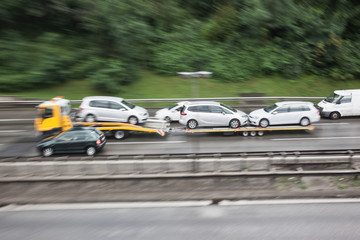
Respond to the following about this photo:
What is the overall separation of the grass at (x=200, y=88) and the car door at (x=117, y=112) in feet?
20.8

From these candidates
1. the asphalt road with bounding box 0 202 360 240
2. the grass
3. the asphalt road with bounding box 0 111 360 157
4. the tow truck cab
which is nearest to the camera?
the asphalt road with bounding box 0 202 360 240

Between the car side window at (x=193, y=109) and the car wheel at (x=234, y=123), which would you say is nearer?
the car wheel at (x=234, y=123)

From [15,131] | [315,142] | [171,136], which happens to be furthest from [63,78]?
[315,142]

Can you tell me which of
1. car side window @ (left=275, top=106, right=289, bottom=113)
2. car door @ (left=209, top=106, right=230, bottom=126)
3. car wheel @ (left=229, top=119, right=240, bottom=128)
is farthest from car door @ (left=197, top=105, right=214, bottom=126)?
car side window @ (left=275, top=106, right=289, bottom=113)

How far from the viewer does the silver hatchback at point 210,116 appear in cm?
1608

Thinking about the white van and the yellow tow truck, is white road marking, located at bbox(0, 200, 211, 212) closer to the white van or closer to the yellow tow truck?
the yellow tow truck

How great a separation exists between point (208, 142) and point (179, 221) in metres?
6.38

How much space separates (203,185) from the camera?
10625 mm

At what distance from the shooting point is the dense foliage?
23922 millimetres

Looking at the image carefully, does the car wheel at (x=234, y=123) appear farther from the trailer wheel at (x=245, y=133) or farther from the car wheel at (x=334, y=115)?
the car wheel at (x=334, y=115)

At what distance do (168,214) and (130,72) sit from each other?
1637cm

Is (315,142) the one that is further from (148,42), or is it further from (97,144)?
(148,42)

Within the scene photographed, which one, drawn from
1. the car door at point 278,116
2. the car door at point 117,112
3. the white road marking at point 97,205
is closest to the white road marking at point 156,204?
the white road marking at point 97,205

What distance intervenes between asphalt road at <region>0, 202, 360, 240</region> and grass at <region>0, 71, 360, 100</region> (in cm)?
1410
